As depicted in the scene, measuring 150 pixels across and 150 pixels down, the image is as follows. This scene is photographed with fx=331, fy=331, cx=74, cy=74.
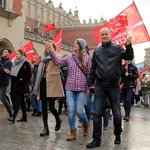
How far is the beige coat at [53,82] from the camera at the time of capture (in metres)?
6.46

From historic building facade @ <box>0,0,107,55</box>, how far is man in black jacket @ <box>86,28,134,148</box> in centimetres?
1473

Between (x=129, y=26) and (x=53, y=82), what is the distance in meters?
4.85

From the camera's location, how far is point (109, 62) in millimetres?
5438

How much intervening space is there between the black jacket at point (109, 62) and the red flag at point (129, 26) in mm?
4475

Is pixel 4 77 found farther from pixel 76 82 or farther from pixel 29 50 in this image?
pixel 29 50

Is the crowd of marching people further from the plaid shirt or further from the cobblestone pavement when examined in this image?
the cobblestone pavement

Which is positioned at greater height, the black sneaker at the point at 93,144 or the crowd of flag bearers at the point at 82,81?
the crowd of flag bearers at the point at 82,81

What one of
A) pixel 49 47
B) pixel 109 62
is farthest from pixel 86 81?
pixel 49 47

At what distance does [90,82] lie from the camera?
18.9ft

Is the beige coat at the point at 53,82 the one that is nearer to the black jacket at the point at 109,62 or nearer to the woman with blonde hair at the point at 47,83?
the woman with blonde hair at the point at 47,83

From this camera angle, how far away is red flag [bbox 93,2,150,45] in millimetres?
9859

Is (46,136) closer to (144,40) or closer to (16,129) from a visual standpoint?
(16,129)

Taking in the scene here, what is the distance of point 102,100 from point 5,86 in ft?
13.1

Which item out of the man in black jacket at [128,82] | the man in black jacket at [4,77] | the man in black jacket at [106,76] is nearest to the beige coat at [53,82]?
the man in black jacket at [106,76]
